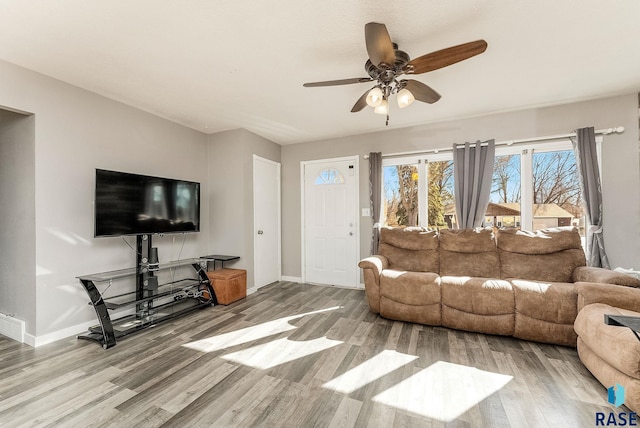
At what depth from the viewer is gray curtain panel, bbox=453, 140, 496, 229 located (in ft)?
11.6

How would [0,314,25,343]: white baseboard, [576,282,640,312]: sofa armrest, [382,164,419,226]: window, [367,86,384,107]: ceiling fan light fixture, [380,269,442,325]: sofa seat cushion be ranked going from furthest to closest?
1. [382,164,419,226]: window
2. [380,269,442,325]: sofa seat cushion
3. [0,314,25,343]: white baseboard
4. [367,86,384,107]: ceiling fan light fixture
5. [576,282,640,312]: sofa armrest

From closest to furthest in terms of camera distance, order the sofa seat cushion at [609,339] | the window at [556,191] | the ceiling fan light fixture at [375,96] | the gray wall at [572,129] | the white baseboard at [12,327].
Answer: the sofa seat cushion at [609,339]
the ceiling fan light fixture at [375,96]
the white baseboard at [12,327]
the gray wall at [572,129]
the window at [556,191]

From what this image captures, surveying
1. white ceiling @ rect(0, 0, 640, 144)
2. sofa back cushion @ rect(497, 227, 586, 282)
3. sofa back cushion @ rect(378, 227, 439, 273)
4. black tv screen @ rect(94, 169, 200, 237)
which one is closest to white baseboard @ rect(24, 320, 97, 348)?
black tv screen @ rect(94, 169, 200, 237)

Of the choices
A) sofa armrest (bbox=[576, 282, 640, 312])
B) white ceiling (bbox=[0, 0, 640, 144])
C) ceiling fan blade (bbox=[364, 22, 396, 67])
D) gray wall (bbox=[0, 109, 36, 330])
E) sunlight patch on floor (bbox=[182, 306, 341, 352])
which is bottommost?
Answer: sunlight patch on floor (bbox=[182, 306, 341, 352])

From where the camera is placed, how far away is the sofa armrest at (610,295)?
6.61ft

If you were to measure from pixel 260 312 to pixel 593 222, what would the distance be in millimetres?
4267

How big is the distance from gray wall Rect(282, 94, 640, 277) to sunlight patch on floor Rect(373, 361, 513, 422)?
97.4 inches

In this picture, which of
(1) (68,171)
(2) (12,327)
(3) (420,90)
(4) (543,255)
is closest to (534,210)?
(4) (543,255)

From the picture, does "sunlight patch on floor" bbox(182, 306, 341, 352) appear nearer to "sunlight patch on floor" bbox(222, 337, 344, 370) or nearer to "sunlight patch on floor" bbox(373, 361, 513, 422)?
"sunlight patch on floor" bbox(222, 337, 344, 370)

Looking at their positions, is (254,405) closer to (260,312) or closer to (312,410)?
(312,410)

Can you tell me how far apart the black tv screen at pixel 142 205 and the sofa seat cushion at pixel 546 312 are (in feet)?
13.0

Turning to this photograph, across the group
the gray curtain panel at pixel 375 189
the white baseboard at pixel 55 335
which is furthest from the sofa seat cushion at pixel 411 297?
the white baseboard at pixel 55 335

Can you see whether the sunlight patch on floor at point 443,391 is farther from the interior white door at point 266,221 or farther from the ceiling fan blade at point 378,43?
the interior white door at point 266,221

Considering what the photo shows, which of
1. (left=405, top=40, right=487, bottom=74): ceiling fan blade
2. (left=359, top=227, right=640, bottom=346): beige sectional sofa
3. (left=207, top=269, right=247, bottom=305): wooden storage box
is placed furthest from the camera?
(left=207, top=269, right=247, bottom=305): wooden storage box
